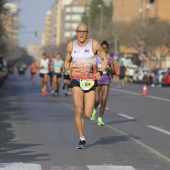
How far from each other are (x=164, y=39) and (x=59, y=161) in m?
72.2

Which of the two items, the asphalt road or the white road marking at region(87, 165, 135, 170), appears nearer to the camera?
the white road marking at region(87, 165, 135, 170)

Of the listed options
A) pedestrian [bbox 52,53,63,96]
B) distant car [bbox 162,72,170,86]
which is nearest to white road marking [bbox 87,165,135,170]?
pedestrian [bbox 52,53,63,96]

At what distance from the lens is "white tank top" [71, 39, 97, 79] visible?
1190 centimetres

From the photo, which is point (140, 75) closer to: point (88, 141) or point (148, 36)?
point (148, 36)

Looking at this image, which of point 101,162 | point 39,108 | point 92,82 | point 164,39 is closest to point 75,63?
point 92,82

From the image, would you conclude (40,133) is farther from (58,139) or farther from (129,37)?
(129,37)

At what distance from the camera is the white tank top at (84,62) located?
39.0 feet

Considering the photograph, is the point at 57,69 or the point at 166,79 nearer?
the point at 57,69

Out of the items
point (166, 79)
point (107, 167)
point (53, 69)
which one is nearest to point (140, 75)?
point (166, 79)

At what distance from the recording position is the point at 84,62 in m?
11.9

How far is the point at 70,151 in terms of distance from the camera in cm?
1152

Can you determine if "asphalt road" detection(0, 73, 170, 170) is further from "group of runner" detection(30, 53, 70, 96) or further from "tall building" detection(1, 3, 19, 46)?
"tall building" detection(1, 3, 19, 46)

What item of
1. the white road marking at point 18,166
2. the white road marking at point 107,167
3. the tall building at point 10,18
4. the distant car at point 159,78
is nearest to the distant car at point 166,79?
the distant car at point 159,78

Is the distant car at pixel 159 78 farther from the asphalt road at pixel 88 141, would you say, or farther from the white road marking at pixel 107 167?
the white road marking at pixel 107 167
